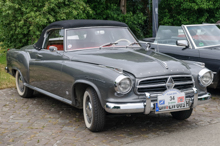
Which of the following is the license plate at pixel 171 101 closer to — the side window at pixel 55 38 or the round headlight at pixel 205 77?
the round headlight at pixel 205 77

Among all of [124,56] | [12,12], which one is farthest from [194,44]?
[12,12]

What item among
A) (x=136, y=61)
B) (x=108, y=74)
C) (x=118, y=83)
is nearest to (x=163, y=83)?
(x=136, y=61)

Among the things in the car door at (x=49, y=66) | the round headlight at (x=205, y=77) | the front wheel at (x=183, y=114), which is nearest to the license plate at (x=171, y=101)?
the round headlight at (x=205, y=77)

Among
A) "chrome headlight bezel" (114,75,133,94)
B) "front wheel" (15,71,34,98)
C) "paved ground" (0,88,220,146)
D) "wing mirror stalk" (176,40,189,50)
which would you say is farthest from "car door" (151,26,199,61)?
"chrome headlight bezel" (114,75,133,94)

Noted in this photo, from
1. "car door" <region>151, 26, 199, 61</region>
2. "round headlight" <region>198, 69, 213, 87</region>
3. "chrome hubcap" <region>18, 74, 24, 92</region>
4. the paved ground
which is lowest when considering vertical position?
the paved ground

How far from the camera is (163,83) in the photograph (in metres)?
4.85

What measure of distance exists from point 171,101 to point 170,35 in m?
4.22

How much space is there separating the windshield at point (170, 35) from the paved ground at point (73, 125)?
2.15 metres

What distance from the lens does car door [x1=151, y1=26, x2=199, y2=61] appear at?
25.9ft

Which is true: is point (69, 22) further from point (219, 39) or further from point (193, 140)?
point (219, 39)

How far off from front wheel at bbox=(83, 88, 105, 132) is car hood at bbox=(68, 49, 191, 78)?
0.52m

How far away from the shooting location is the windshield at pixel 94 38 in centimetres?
602

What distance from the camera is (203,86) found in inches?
208

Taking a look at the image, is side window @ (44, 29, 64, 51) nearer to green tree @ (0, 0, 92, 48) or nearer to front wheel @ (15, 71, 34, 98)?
front wheel @ (15, 71, 34, 98)
